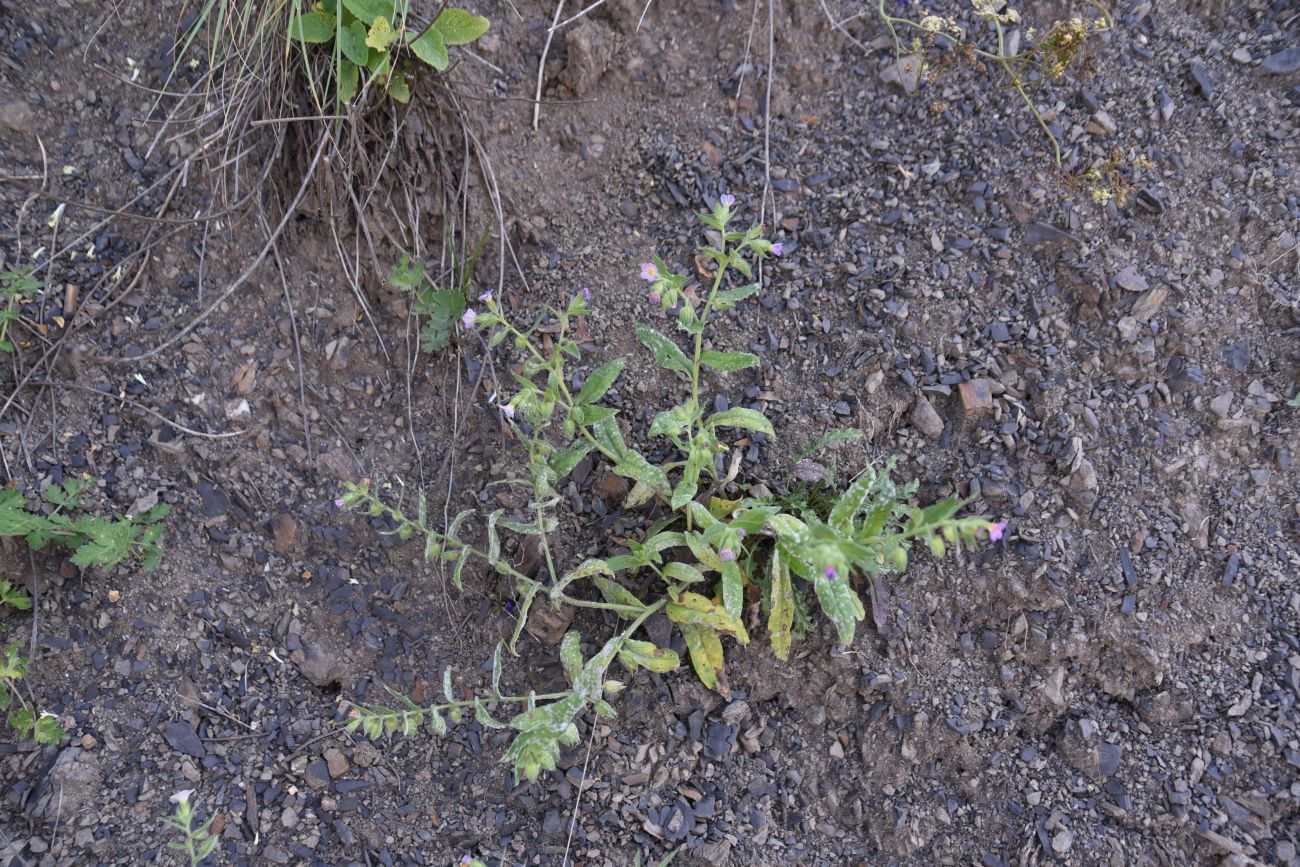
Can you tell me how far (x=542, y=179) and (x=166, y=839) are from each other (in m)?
2.06

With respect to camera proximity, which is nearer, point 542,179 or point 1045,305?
point 1045,305

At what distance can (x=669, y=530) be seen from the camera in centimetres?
252

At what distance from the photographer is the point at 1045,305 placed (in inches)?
104

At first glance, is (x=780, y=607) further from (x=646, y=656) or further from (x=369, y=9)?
(x=369, y=9)

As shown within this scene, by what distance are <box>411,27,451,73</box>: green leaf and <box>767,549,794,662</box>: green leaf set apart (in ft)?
5.28

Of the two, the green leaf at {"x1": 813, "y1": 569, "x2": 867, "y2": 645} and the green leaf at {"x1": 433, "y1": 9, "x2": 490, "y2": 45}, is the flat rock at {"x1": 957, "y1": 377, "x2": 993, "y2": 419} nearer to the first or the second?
the green leaf at {"x1": 813, "y1": 569, "x2": 867, "y2": 645}

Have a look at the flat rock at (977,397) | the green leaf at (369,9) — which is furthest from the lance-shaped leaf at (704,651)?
the green leaf at (369,9)

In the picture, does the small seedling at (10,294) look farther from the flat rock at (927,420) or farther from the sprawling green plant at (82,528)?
the flat rock at (927,420)

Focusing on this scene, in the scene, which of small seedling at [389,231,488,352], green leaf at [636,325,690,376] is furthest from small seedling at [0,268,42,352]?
green leaf at [636,325,690,376]

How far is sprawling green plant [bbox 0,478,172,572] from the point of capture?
2.36m

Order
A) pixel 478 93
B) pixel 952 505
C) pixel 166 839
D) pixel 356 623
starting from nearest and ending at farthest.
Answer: pixel 952 505 → pixel 166 839 → pixel 356 623 → pixel 478 93

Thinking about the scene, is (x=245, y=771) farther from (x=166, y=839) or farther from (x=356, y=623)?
(x=356, y=623)

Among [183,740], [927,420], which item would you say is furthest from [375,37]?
[183,740]

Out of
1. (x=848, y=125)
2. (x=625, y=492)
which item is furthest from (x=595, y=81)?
(x=625, y=492)
